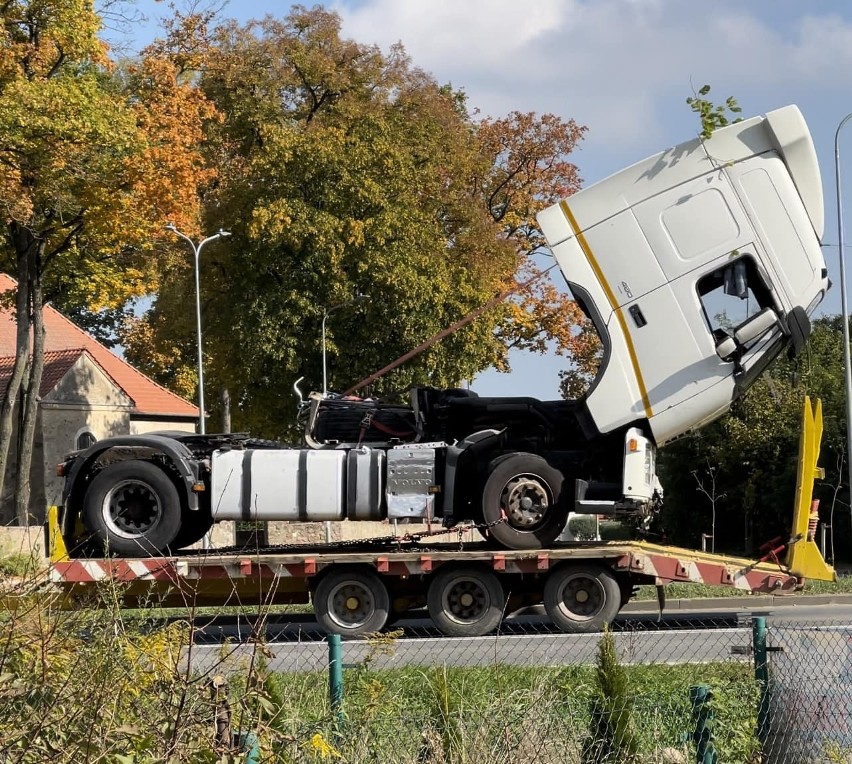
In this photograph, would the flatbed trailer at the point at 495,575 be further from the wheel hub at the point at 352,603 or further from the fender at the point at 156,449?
the fender at the point at 156,449

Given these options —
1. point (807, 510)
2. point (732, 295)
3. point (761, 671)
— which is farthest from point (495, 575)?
point (761, 671)

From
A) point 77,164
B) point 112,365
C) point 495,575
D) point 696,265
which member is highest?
point 77,164

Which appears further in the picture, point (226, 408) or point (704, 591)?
point (226, 408)

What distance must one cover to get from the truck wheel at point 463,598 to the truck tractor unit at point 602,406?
1.53ft

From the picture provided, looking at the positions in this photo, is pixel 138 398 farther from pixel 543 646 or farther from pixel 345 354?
pixel 543 646

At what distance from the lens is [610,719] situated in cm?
586

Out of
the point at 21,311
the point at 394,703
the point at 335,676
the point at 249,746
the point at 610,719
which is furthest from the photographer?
the point at 21,311

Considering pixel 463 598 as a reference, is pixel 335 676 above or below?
above

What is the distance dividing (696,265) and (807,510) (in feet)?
8.99

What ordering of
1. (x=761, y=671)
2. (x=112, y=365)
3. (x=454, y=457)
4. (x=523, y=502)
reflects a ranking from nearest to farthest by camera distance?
(x=761, y=671) → (x=523, y=502) → (x=454, y=457) → (x=112, y=365)

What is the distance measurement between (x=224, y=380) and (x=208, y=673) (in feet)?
99.0

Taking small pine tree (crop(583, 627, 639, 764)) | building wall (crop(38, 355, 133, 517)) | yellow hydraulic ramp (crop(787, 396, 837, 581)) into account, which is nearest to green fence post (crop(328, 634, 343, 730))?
small pine tree (crop(583, 627, 639, 764))

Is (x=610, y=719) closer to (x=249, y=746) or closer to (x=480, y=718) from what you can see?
(x=480, y=718)

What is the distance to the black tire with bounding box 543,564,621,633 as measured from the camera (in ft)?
39.9
